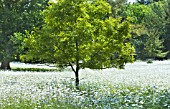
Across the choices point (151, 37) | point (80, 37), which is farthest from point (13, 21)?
point (151, 37)

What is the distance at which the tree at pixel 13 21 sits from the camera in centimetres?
3372

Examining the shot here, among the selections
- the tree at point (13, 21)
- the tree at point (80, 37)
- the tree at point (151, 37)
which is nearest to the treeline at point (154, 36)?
the tree at point (151, 37)

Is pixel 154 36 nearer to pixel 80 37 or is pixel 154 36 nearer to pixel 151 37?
pixel 151 37

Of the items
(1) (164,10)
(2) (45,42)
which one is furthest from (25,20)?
(1) (164,10)

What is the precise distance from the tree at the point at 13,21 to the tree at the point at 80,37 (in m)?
16.6

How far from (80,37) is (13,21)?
1905cm

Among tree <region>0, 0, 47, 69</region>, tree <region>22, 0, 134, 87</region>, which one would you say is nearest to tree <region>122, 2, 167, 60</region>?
tree <region>0, 0, 47, 69</region>

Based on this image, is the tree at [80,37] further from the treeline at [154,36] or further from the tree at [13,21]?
the treeline at [154,36]

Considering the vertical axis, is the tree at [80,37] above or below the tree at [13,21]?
below

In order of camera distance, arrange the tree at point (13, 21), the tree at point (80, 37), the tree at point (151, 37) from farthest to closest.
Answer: the tree at point (151, 37) < the tree at point (13, 21) < the tree at point (80, 37)

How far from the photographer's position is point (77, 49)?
16.6m

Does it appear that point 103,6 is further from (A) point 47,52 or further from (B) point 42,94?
(B) point 42,94

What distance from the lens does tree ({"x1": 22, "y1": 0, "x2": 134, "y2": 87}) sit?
16.2 metres

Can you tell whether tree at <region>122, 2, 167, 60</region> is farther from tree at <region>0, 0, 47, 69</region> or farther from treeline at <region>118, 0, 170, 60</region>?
tree at <region>0, 0, 47, 69</region>
